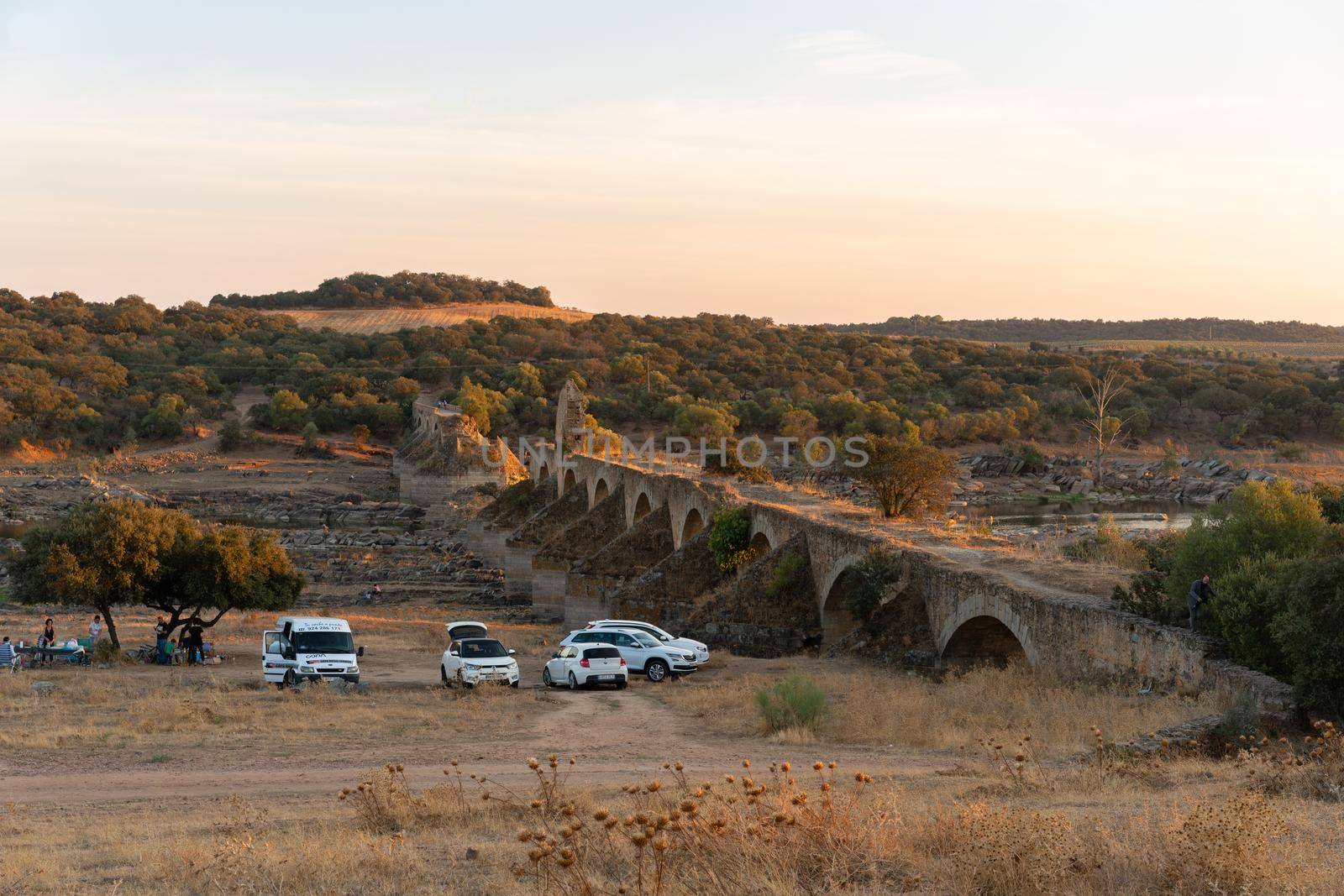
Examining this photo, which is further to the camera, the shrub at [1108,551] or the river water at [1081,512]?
the river water at [1081,512]

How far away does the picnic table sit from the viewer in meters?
21.3

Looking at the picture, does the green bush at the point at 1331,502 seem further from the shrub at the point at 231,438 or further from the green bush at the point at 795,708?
the shrub at the point at 231,438

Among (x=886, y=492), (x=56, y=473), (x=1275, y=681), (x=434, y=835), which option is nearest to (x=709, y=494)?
(x=886, y=492)

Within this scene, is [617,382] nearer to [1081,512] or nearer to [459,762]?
[1081,512]

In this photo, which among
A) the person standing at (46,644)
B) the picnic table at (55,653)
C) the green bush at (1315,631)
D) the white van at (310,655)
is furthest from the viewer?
the person standing at (46,644)

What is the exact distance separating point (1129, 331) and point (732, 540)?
6307 inches

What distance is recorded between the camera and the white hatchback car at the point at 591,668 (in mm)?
19219

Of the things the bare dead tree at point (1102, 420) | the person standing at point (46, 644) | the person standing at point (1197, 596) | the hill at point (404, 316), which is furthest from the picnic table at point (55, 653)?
the hill at point (404, 316)

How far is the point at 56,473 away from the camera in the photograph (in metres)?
65.1

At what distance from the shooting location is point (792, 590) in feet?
75.1

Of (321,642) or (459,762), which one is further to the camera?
(321,642)

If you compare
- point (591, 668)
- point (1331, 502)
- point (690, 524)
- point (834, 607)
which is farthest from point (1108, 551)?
point (690, 524)

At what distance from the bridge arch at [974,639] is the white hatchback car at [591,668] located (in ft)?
16.6

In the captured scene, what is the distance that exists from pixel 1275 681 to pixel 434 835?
314 inches
